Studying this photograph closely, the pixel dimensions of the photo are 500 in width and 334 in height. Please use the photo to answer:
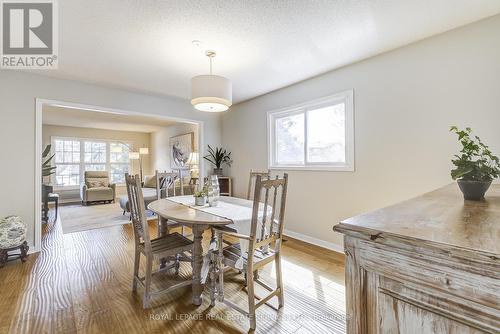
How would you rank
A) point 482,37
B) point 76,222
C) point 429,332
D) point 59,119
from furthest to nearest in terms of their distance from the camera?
point 59,119 < point 76,222 < point 482,37 < point 429,332

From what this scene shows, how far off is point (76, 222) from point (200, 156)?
2.78 meters

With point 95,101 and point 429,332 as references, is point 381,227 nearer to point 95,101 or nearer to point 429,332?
point 429,332

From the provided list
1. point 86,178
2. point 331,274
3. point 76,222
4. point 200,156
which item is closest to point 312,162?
point 331,274

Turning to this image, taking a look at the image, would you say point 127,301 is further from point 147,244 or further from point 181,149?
point 181,149

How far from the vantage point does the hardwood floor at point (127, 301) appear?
169cm

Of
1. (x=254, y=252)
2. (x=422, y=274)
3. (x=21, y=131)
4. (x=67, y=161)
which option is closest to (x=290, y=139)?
(x=254, y=252)

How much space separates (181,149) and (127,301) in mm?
5056

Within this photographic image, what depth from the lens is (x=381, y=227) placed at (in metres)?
0.65

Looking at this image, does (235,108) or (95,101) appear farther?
(235,108)

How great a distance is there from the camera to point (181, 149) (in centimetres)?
666

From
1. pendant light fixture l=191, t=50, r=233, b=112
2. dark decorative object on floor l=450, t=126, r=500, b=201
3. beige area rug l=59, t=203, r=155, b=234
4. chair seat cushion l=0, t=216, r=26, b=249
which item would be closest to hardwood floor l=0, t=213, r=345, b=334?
chair seat cushion l=0, t=216, r=26, b=249

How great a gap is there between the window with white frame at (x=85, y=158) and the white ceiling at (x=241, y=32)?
17.0 feet

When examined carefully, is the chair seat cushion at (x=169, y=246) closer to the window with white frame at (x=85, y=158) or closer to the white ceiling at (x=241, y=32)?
the white ceiling at (x=241, y=32)

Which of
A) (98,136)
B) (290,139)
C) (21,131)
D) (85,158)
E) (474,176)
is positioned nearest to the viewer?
(474,176)
